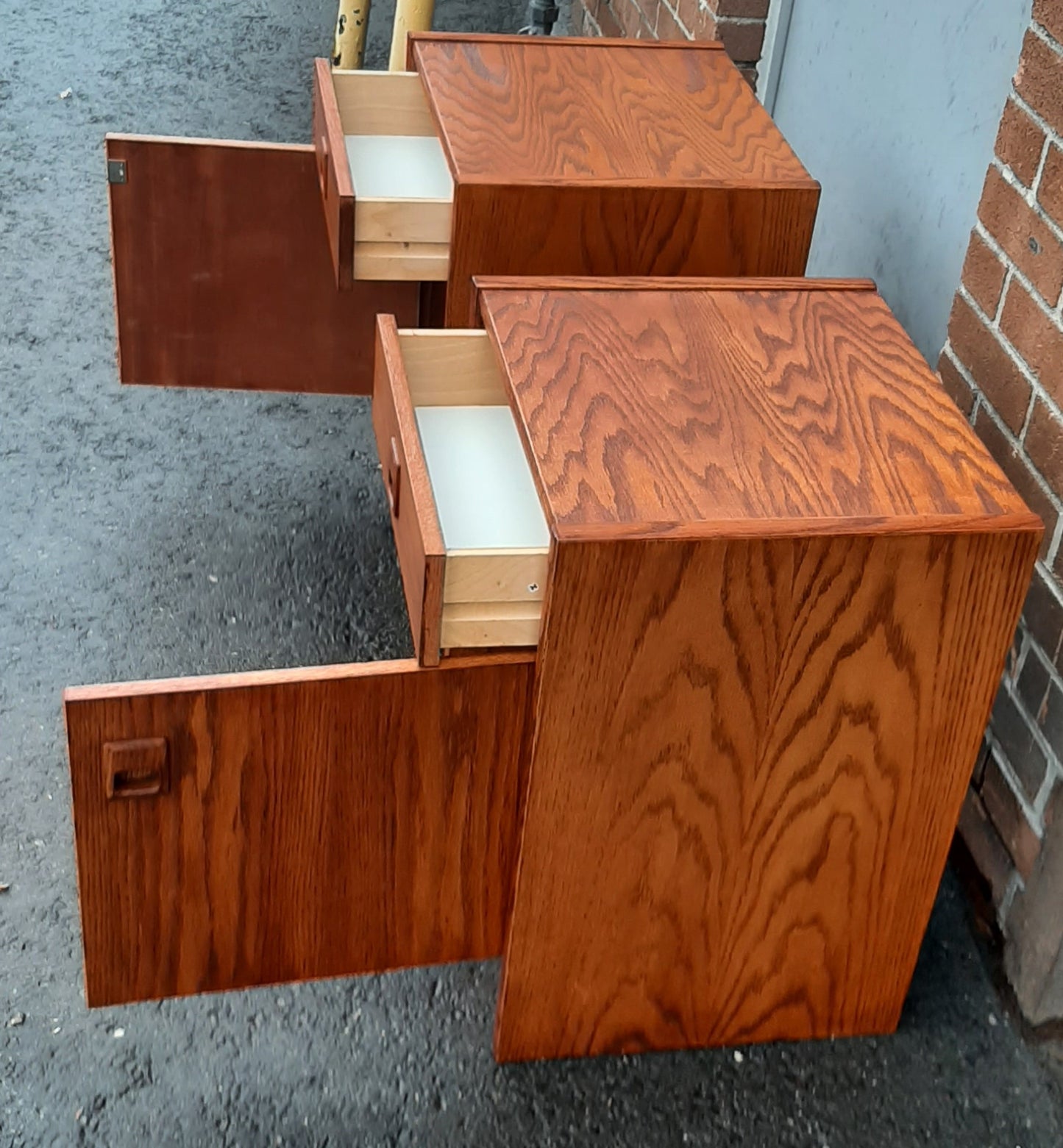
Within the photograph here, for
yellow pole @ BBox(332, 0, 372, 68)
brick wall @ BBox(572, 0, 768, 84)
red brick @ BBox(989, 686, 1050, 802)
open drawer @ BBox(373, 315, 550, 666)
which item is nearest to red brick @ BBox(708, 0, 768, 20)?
brick wall @ BBox(572, 0, 768, 84)

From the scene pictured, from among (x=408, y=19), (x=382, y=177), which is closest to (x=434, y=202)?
(x=382, y=177)

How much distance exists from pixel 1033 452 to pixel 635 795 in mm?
565

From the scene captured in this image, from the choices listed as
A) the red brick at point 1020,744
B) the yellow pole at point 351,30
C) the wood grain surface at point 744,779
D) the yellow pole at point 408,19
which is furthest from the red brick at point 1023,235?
the yellow pole at point 351,30

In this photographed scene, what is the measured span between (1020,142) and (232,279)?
110 cm

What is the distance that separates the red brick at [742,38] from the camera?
100 inches

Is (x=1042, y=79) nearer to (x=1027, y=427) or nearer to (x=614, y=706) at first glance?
(x=1027, y=427)

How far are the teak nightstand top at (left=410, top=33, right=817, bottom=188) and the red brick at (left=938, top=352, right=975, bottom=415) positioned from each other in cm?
26

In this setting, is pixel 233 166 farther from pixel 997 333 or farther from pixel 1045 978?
pixel 1045 978

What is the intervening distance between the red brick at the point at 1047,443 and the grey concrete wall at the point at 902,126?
42cm

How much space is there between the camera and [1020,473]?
5.47 ft

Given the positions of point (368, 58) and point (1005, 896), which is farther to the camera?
point (368, 58)

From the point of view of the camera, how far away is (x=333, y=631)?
226 cm

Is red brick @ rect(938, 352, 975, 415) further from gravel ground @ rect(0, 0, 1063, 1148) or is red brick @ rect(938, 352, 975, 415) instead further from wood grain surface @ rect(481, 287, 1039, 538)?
gravel ground @ rect(0, 0, 1063, 1148)

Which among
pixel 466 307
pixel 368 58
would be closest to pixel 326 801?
pixel 466 307
